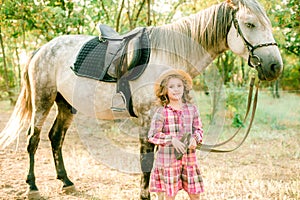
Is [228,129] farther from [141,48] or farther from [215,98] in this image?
[141,48]

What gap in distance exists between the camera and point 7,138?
3.99m

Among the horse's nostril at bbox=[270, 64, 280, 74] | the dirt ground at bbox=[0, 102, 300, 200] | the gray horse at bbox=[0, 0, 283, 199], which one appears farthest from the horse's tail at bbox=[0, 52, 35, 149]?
the horse's nostril at bbox=[270, 64, 280, 74]

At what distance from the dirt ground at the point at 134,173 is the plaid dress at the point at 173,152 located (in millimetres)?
1256

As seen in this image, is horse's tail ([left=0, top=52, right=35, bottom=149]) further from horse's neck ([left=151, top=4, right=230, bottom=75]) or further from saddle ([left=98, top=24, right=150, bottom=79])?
horse's neck ([left=151, top=4, right=230, bottom=75])

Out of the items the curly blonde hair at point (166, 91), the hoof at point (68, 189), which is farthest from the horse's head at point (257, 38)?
the hoof at point (68, 189)

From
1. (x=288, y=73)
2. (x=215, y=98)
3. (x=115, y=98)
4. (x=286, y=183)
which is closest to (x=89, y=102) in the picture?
(x=115, y=98)

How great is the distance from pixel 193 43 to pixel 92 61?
110 cm

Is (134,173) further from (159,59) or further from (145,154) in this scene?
(159,59)

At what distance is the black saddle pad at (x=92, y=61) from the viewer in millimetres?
3136

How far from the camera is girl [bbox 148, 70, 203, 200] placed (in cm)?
213

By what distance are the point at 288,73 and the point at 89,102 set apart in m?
30.5

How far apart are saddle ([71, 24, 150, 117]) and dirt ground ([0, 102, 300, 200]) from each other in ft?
4.32

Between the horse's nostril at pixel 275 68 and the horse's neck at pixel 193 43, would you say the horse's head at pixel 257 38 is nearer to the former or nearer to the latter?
the horse's nostril at pixel 275 68

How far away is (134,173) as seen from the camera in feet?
14.6
